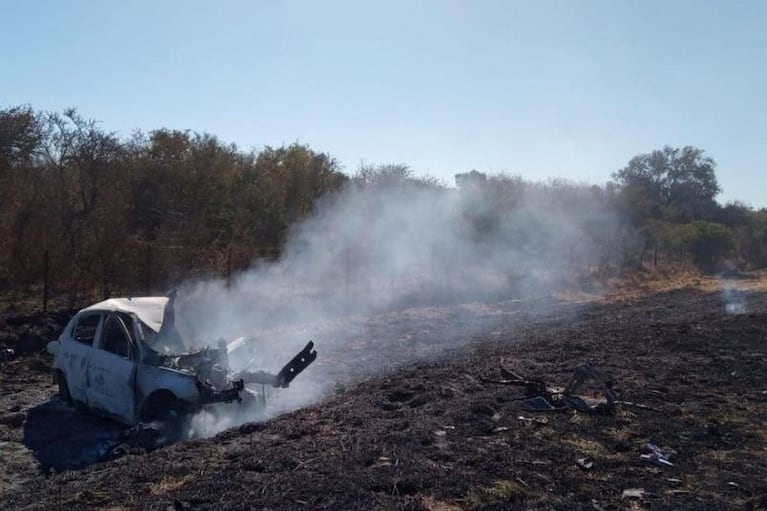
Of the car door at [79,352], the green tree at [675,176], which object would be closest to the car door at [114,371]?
the car door at [79,352]

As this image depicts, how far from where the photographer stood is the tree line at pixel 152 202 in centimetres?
1894

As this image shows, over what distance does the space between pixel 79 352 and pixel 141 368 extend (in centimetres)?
149

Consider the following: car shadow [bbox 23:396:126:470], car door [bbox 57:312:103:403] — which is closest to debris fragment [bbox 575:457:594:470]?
car shadow [bbox 23:396:126:470]

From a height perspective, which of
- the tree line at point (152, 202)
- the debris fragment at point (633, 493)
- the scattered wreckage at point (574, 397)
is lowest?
the debris fragment at point (633, 493)

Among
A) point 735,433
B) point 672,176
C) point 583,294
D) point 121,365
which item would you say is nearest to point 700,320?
point 583,294

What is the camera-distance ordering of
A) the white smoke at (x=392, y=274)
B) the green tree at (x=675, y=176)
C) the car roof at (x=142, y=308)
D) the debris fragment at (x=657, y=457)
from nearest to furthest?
the debris fragment at (x=657, y=457), the car roof at (x=142, y=308), the white smoke at (x=392, y=274), the green tree at (x=675, y=176)

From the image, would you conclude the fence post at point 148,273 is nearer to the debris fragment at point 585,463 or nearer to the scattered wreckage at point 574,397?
the scattered wreckage at point 574,397

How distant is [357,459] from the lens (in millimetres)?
6902

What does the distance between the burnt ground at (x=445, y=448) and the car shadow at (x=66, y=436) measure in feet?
0.11

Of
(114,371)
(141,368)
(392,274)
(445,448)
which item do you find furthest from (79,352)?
(392,274)

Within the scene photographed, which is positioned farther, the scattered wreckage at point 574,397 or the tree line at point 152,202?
the tree line at point 152,202

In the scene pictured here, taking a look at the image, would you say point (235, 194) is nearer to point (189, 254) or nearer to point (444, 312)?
point (189, 254)

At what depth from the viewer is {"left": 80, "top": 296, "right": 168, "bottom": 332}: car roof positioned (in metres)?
9.54

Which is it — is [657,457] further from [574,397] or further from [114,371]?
[114,371]
